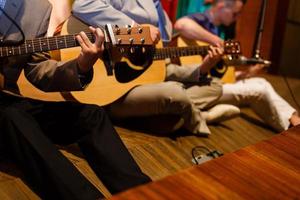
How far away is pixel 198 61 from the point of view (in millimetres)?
2416

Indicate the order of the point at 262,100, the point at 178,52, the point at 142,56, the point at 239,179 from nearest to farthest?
1. the point at 239,179
2. the point at 142,56
3. the point at 178,52
4. the point at 262,100

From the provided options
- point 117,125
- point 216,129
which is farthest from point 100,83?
point 216,129

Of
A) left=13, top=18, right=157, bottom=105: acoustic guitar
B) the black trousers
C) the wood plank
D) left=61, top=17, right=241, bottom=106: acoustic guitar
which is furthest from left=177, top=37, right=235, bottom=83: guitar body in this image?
the wood plank

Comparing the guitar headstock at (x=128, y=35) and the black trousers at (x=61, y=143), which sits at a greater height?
the guitar headstock at (x=128, y=35)

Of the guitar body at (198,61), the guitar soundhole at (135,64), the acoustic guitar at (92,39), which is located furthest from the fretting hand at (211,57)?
the acoustic guitar at (92,39)

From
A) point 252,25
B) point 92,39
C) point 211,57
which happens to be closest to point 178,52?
point 211,57

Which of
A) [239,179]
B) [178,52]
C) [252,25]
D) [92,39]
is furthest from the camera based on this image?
[252,25]

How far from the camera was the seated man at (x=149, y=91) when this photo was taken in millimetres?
1857

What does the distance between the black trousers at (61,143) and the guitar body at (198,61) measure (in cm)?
97

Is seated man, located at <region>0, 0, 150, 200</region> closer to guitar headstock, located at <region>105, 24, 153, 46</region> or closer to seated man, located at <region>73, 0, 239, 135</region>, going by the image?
guitar headstock, located at <region>105, 24, 153, 46</region>

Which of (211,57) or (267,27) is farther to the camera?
(267,27)

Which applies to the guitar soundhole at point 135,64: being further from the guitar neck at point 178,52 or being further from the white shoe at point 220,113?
the white shoe at point 220,113

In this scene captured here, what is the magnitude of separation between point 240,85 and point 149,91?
2.17 feet

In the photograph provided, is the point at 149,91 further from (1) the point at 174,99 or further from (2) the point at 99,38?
(2) the point at 99,38
